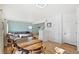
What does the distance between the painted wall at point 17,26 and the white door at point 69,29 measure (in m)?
0.52

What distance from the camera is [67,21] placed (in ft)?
5.26

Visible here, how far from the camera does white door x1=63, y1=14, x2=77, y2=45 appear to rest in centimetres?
159

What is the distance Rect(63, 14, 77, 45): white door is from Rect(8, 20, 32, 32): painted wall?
52 centimetres

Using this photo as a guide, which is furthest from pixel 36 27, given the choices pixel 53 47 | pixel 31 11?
pixel 53 47

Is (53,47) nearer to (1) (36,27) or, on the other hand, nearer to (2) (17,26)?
(1) (36,27)

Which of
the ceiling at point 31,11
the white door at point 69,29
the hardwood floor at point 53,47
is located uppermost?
the ceiling at point 31,11

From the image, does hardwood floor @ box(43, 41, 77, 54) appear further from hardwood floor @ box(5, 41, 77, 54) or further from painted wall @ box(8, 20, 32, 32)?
painted wall @ box(8, 20, 32, 32)

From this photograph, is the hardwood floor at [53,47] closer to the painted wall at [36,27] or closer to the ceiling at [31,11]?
the painted wall at [36,27]

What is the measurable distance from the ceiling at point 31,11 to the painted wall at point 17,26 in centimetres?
6

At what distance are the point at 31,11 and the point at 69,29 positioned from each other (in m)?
0.61

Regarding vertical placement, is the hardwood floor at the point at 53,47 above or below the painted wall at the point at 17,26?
below

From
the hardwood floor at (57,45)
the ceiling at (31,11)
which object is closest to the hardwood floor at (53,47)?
the hardwood floor at (57,45)

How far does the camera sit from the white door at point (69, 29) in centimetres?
159
